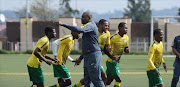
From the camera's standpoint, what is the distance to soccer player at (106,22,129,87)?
11227 millimetres

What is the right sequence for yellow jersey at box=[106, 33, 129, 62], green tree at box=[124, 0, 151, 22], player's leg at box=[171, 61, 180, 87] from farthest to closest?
green tree at box=[124, 0, 151, 22] < yellow jersey at box=[106, 33, 129, 62] < player's leg at box=[171, 61, 180, 87]

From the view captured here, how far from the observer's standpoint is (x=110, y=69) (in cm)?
1129

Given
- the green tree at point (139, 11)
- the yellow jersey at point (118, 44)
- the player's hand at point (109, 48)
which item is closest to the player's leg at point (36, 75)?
the player's hand at point (109, 48)

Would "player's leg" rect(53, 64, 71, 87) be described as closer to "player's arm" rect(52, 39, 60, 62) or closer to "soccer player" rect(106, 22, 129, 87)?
"player's arm" rect(52, 39, 60, 62)

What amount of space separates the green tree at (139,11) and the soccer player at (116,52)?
10996cm

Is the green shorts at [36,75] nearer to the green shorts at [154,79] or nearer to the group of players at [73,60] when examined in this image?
the group of players at [73,60]

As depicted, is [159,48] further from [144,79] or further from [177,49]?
[144,79]

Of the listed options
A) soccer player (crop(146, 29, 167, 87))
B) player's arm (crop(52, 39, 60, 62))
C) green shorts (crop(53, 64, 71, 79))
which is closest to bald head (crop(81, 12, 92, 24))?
player's arm (crop(52, 39, 60, 62))

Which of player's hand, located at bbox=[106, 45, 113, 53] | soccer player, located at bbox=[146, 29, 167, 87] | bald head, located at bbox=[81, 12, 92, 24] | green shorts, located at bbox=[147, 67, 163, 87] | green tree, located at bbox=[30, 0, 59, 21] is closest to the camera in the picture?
bald head, located at bbox=[81, 12, 92, 24]

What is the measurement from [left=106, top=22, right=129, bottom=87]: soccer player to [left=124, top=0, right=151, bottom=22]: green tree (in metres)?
110

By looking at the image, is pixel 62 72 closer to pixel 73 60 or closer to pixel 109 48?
pixel 73 60

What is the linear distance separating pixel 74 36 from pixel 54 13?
3538 inches

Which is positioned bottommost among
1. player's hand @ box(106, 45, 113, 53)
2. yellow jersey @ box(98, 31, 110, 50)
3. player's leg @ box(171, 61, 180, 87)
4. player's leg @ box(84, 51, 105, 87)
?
player's leg @ box(171, 61, 180, 87)

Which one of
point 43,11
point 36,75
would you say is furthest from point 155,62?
point 43,11
